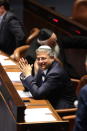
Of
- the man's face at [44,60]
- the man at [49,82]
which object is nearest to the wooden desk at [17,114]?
the man at [49,82]

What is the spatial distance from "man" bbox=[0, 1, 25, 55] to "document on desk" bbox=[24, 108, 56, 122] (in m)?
A: 2.36

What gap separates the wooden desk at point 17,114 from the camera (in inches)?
120

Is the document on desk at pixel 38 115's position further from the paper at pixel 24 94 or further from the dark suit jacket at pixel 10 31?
the dark suit jacket at pixel 10 31

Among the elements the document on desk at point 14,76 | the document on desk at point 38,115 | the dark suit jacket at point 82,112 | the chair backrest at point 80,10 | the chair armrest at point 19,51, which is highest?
the dark suit jacket at point 82,112

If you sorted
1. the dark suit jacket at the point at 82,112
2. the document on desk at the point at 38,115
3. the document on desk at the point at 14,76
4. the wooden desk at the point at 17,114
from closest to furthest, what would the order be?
1. the dark suit jacket at the point at 82,112
2. the wooden desk at the point at 17,114
3. the document on desk at the point at 38,115
4. the document on desk at the point at 14,76

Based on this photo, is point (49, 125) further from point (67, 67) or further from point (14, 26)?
point (14, 26)

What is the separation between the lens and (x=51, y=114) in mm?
3328

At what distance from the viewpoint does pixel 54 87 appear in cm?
379

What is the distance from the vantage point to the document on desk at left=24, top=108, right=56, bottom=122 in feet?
Answer: 10.4

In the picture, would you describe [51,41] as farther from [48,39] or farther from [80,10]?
[80,10]

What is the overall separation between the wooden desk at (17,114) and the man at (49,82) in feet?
0.43

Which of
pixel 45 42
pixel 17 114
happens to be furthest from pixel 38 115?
pixel 45 42

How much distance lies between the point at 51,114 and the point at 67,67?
166 cm

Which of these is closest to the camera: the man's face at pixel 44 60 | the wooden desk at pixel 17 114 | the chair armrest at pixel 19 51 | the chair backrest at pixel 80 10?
the wooden desk at pixel 17 114
